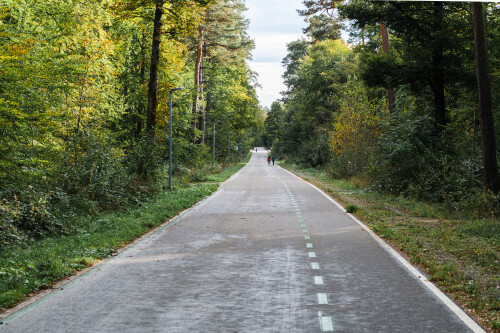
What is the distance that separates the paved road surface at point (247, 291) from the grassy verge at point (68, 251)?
1.40ft

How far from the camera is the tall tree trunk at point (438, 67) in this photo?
1965cm

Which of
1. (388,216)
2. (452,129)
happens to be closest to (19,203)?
(388,216)

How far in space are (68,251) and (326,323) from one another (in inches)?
243

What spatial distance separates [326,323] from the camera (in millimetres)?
5543

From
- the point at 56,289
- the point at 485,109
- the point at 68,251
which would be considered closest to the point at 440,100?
Result: the point at 485,109

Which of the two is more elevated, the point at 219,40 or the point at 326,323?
the point at 219,40

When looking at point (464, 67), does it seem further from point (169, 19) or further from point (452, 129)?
point (169, 19)

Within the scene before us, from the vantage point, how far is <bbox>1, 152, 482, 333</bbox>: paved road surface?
5.57 m

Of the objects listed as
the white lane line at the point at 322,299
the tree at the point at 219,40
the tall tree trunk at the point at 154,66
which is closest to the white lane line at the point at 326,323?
the white lane line at the point at 322,299

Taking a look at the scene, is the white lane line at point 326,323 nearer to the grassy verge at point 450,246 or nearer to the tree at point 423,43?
the grassy verge at point 450,246

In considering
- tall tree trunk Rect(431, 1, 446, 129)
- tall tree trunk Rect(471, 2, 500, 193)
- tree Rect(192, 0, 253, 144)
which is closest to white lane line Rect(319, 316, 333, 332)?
tall tree trunk Rect(471, 2, 500, 193)

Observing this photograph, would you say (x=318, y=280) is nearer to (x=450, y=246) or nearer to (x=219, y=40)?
(x=450, y=246)

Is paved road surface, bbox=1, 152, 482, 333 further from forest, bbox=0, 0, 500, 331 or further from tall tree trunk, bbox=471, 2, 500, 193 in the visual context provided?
tall tree trunk, bbox=471, 2, 500, 193

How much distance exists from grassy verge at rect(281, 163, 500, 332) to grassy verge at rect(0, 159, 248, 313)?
6136 millimetres
